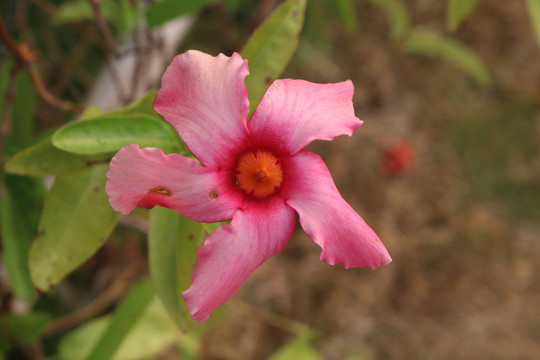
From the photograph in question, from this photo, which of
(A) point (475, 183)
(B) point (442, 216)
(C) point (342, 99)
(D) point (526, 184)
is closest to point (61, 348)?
(C) point (342, 99)

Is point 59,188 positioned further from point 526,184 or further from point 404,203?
point 526,184

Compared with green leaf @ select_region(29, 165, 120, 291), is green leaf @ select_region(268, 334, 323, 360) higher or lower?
lower

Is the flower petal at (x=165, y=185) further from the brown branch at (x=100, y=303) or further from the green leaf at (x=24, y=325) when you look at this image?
the brown branch at (x=100, y=303)

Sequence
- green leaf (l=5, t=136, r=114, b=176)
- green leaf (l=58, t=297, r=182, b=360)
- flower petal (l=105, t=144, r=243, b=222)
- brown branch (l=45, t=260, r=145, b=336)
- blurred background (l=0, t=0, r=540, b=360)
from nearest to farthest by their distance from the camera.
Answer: flower petal (l=105, t=144, r=243, b=222)
green leaf (l=5, t=136, r=114, b=176)
green leaf (l=58, t=297, r=182, b=360)
brown branch (l=45, t=260, r=145, b=336)
blurred background (l=0, t=0, r=540, b=360)

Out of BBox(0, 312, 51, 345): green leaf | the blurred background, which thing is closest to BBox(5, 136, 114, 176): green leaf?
BBox(0, 312, 51, 345): green leaf

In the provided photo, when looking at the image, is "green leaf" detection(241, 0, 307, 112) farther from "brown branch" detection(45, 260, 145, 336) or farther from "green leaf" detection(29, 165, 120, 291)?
"brown branch" detection(45, 260, 145, 336)

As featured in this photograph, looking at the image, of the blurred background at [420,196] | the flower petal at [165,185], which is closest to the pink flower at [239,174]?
the flower petal at [165,185]

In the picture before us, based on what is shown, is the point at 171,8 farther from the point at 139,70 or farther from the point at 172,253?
the point at 172,253
